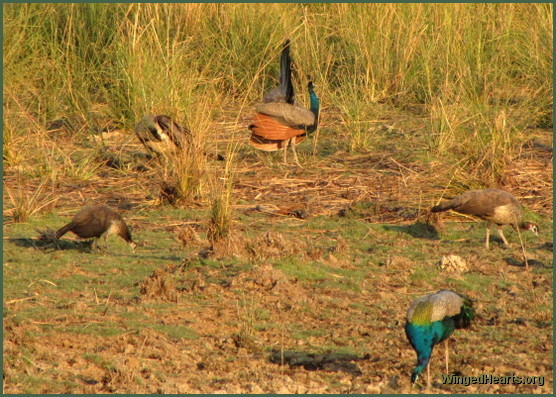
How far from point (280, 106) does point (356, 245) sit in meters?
2.51

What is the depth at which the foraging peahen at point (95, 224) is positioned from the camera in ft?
20.1

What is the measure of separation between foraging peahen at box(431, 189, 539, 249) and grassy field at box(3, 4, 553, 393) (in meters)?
0.25

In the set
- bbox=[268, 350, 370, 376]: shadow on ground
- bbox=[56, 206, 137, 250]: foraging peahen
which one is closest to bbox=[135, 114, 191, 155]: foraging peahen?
bbox=[56, 206, 137, 250]: foraging peahen

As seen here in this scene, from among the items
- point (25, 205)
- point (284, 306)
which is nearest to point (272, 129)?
point (25, 205)

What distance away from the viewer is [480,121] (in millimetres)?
8297

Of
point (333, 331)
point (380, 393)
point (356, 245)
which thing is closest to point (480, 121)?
point (356, 245)

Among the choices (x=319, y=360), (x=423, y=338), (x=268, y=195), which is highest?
(x=423, y=338)

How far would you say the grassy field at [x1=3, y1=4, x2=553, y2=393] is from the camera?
4.68 meters

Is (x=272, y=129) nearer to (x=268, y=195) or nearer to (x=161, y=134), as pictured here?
(x=268, y=195)

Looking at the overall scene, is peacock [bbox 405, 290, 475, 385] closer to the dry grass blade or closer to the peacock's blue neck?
the peacock's blue neck

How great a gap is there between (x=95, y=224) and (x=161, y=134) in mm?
1869

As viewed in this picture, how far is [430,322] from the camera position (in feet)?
14.2

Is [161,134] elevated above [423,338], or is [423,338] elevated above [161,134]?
[423,338]

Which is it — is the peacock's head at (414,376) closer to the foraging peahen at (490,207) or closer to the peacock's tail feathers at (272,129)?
the foraging peahen at (490,207)
